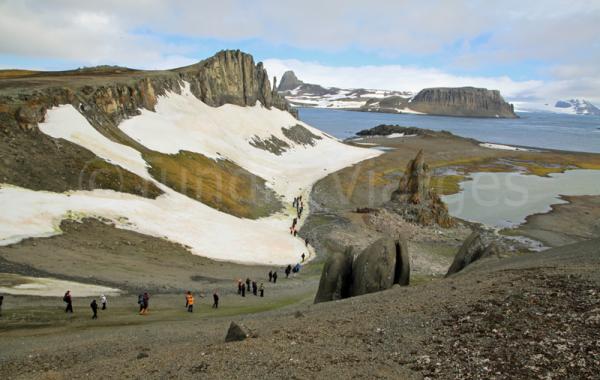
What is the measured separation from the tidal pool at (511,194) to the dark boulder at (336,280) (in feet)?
151

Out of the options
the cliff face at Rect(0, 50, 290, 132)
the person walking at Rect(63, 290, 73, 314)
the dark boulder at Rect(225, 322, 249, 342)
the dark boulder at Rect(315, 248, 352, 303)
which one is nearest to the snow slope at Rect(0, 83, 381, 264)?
the cliff face at Rect(0, 50, 290, 132)

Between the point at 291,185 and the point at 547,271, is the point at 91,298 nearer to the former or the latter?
the point at 547,271

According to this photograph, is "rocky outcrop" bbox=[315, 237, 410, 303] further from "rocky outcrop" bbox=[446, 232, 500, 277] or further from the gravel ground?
the gravel ground

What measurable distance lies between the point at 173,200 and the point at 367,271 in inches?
1329

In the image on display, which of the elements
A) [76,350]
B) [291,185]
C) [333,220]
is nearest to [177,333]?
[76,350]

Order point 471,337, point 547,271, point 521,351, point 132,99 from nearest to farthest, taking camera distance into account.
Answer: point 521,351 < point 471,337 < point 547,271 < point 132,99

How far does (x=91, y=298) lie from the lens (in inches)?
1231

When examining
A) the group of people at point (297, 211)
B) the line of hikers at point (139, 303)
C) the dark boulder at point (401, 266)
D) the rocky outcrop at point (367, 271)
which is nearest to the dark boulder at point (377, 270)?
the rocky outcrop at point (367, 271)

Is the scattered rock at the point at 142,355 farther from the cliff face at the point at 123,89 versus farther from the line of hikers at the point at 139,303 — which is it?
the cliff face at the point at 123,89

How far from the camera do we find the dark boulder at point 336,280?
32938 millimetres

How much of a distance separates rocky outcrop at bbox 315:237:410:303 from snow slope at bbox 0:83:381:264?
1829 cm

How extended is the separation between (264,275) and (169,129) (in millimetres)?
52728

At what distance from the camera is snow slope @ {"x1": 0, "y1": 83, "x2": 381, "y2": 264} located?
4359 centimetres

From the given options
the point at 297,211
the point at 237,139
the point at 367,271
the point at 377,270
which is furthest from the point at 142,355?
the point at 237,139
